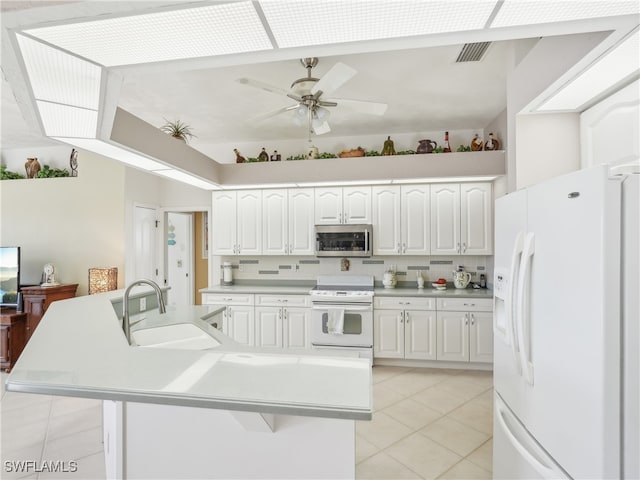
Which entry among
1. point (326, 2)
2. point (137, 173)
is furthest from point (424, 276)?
point (137, 173)

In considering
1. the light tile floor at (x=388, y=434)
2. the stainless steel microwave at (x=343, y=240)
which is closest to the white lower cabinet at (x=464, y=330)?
the light tile floor at (x=388, y=434)

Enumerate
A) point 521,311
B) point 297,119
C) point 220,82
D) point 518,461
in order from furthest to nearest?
1. point 220,82
2. point 297,119
3. point 518,461
4. point 521,311

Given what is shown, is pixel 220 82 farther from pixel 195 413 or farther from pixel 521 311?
pixel 521 311

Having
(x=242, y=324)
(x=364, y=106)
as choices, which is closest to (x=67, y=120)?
(x=364, y=106)

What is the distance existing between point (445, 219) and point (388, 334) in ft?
5.13

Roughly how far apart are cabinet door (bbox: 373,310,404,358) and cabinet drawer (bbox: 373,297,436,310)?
0.06 m

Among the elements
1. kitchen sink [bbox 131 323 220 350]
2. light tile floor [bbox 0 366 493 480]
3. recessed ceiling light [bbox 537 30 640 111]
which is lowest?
light tile floor [bbox 0 366 493 480]

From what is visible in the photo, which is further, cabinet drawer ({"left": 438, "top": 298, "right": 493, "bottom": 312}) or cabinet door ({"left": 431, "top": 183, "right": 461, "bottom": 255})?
Answer: cabinet door ({"left": 431, "top": 183, "right": 461, "bottom": 255})

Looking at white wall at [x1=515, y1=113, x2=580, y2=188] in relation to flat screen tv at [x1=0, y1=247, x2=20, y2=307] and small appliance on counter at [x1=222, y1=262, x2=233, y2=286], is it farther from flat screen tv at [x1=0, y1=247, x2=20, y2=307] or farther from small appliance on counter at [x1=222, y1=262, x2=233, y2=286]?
flat screen tv at [x1=0, y1=247, x2=20, y2=307]

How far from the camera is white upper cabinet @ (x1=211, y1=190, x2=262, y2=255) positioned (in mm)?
4668

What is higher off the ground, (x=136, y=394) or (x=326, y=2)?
(x=326, y=2)

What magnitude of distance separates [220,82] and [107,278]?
2999 millimetres

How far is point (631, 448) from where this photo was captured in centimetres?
110

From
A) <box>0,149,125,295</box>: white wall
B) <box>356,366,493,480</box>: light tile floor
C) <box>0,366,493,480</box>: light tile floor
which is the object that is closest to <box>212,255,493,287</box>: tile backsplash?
<box>356,366,493,480</box>: light tile floor
